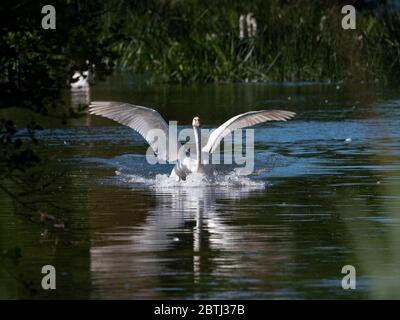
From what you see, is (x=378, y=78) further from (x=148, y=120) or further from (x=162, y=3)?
(x=148, y=120)

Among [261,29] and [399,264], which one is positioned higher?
[261,29]

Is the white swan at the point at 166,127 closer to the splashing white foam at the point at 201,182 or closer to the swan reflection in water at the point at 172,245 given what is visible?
the splashing white foam at the point at 201,182

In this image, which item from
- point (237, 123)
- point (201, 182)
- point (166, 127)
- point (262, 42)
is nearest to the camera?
point (201, 182)

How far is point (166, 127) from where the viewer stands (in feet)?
59.6

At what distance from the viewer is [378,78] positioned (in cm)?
3409

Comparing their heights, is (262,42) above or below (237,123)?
above

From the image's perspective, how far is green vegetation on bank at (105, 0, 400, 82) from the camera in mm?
34094

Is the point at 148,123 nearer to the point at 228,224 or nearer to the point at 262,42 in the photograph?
the point at 228,224

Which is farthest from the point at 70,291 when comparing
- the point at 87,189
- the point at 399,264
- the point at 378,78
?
the point at 378,78

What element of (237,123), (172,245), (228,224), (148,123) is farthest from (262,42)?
(172,245)

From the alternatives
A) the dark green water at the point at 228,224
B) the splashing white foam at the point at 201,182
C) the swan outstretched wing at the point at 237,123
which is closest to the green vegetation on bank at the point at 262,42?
the dark green water at the point at 228,224

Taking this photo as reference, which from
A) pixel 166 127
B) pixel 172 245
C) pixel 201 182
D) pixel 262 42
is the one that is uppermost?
pixel 262 42

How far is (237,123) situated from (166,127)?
83cm

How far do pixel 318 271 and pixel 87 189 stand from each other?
228 inches
